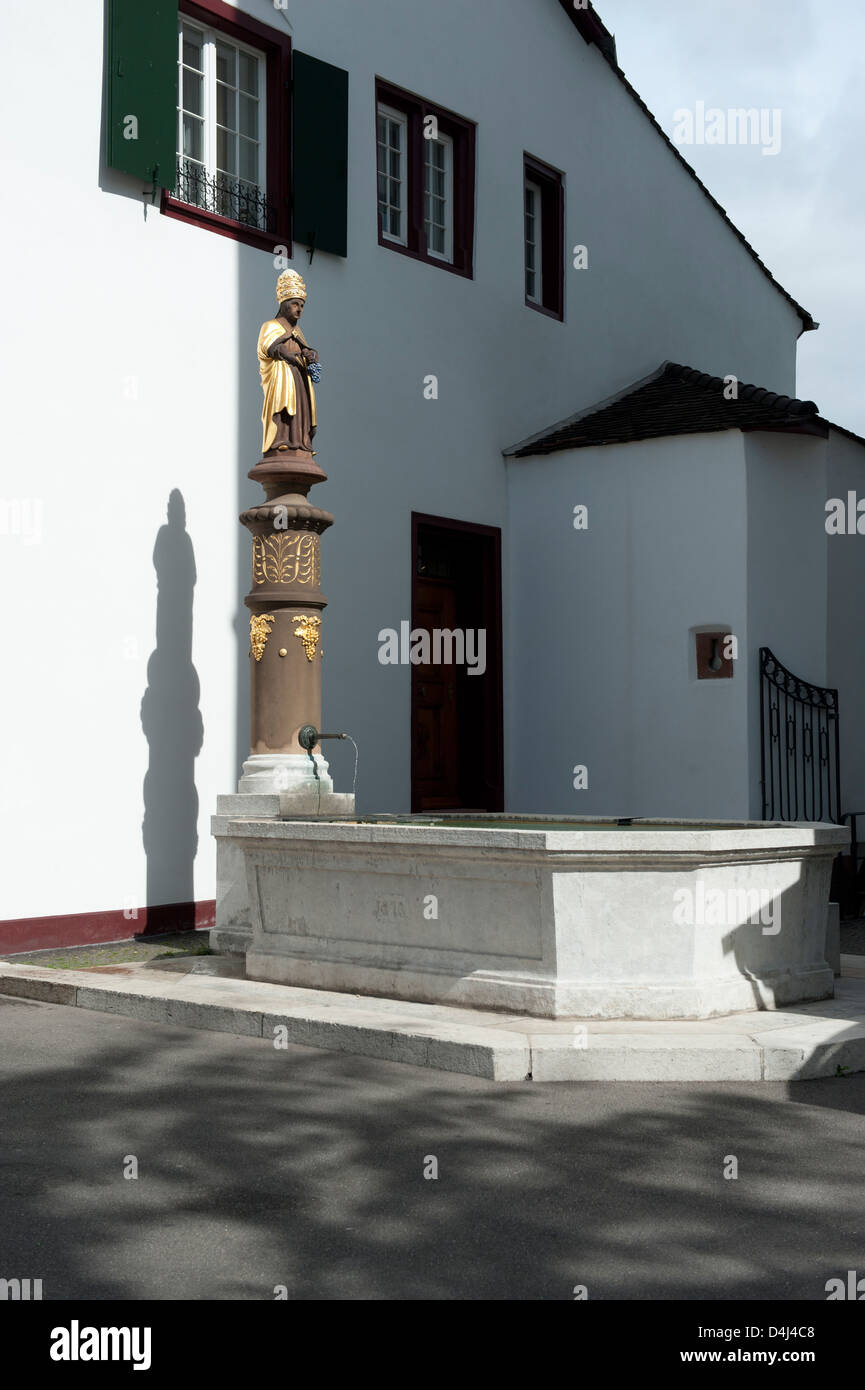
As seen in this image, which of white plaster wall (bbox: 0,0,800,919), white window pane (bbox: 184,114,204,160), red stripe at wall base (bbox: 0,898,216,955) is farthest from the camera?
white window pane (bbox: 184,114,204,160)

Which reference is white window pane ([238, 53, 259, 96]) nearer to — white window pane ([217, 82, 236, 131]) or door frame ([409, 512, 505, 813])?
white window pane ([217, 82, 236, 131])

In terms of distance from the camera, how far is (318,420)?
12398mm

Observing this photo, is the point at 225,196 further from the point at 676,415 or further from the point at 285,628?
the point at 676,415

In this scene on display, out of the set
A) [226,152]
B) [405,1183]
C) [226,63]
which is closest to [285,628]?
[226,152]

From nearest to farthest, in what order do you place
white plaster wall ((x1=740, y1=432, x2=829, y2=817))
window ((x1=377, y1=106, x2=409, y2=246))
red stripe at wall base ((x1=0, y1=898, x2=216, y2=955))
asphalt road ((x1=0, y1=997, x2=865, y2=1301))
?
asphalt road ((x1=0, y1=997, x2=865, y2=1301)) < red stripe at wall base ((x1=0, y1=898, x2=216, y2=955)) < white plaster wall ((x1=740, y1=432, x2=829, y2=817)) < window ((x1=377, y1=106, x2=409, y2=246))

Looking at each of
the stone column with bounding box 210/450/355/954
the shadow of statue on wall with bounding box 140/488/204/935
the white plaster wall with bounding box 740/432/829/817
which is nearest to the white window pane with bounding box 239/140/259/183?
the shadow of statue on wall with bounding box 140/488/204/935

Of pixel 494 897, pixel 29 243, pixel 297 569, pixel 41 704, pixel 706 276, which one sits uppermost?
A: pixel 706 276

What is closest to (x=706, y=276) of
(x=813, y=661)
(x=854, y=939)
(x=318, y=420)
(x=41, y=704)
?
(x=813, y=661)

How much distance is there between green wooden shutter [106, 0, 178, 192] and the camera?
1062 cm

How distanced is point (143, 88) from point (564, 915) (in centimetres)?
702

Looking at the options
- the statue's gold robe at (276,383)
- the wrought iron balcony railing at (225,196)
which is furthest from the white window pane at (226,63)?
the statue's gold robe at (276,383)

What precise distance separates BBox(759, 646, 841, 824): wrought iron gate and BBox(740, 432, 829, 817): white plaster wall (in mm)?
121

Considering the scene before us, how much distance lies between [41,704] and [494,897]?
4262mm

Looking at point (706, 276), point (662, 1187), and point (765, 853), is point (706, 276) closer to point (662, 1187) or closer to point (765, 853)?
point (765, 853)
